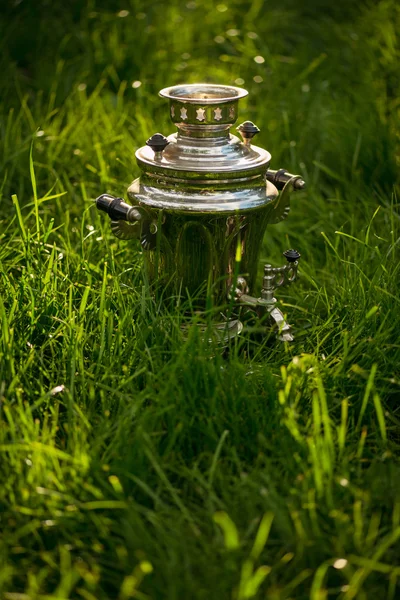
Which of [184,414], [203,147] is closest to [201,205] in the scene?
[203,147]

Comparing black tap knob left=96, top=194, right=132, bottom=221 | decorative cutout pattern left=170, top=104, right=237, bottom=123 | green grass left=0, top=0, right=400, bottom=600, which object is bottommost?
green grass left=0, top=0, right=400, bottom=600

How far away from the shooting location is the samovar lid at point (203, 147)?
7.02 feet

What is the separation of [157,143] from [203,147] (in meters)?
0.13

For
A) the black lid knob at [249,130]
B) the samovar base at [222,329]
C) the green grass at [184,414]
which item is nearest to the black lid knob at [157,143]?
the black lid knob at [249,130]

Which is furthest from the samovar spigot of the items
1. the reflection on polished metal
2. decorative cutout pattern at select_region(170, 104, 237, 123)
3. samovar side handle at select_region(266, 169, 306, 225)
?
decorative cutout pattern at select_region(170, 104, 237, 123)

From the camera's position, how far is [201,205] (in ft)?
6.95

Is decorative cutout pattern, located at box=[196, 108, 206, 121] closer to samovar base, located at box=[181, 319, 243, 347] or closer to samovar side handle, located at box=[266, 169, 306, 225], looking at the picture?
samovar side handle, located at box=[266, 169, 306, 225]

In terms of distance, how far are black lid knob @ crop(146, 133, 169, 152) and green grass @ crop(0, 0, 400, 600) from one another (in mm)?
365

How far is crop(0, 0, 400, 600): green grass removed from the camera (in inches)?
62.2

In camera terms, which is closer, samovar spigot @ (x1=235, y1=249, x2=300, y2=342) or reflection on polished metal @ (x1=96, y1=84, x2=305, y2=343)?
reflection on polished metal @ (x1=96, y1=84, x2=305, y2=343)

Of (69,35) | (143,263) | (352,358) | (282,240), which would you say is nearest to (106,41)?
(69,35)

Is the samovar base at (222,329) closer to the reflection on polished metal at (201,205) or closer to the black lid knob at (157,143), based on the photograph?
the reflection on polished metal at (201,205)

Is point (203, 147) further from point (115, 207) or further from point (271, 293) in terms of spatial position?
point (271, 293)

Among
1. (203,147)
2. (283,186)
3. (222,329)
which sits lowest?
(222,329)
